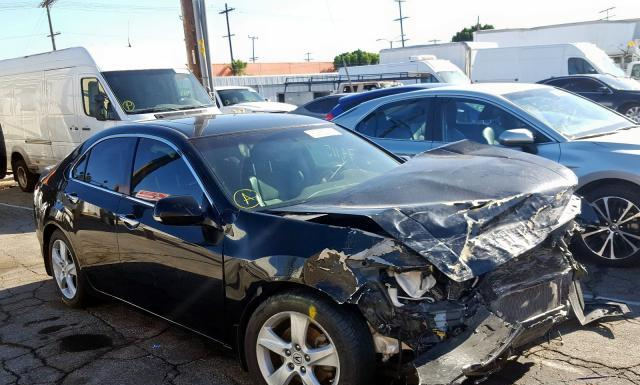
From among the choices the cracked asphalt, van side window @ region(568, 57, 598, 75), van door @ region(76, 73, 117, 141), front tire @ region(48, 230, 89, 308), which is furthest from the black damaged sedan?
van side window @ region(568, 57, 598, 75)

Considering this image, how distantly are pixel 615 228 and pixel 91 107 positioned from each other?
822cm

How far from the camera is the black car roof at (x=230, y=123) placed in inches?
159

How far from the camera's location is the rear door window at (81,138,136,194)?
432cm

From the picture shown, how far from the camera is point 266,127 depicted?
13.7 feet

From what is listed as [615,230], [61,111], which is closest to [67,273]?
[615,230]

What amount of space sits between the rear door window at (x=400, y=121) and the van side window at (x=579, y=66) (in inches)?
617

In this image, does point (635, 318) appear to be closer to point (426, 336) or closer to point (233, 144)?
point (426, 336)

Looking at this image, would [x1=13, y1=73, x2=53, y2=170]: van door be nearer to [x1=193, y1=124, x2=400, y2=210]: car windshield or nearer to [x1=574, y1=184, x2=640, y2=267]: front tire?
[x1=193, y1=124, x2=400, y2=210]: car windshield

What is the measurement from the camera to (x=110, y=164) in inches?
178

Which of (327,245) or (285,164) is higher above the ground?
(285,164)

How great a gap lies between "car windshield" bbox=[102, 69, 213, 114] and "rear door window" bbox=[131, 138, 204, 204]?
5796 millimetres

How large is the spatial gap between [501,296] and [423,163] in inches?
50.3

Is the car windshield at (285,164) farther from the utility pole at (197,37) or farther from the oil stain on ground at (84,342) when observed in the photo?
the utility pole at (197,37)

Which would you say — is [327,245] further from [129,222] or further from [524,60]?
[524,60]
